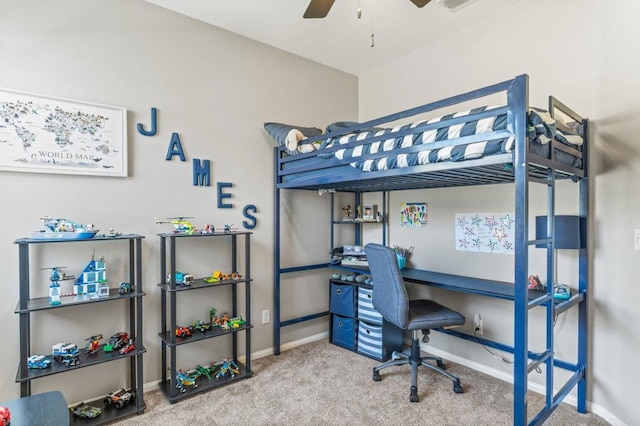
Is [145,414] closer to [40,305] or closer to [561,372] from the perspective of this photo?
[40,305]

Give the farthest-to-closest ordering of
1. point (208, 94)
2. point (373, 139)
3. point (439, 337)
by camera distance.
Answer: point (439, 337) → point (208, 94) → point (373, 139)

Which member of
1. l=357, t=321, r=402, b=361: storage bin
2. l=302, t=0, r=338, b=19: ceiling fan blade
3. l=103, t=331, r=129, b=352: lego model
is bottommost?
l=357, t=321, r=402, b=361: storage bin

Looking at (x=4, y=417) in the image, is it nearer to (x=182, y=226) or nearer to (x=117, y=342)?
(x=117, y=342)

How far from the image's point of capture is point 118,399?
2.13 metres

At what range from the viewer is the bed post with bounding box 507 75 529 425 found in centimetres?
148

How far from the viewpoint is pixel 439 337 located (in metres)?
3.02

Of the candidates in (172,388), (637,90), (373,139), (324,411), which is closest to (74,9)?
(373,139)

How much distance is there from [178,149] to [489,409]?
2.79 meters

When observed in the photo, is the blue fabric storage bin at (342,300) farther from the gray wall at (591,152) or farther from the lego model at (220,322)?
the lego model at (220,322)

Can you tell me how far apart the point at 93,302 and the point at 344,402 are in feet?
5.56

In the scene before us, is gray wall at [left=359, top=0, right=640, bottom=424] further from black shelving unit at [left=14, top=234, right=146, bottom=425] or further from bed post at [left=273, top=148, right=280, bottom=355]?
black shelving unit at [left=14, top=234, right=146, bottom=425]

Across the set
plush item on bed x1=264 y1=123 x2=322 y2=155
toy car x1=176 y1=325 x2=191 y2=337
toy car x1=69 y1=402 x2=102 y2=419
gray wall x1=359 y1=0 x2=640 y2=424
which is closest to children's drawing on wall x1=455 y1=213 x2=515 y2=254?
gray wall x1=359 y1=0 x2=640 y2=424

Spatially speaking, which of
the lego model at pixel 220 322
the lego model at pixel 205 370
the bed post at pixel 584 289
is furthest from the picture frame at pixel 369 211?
the lego model at pixel 205 370

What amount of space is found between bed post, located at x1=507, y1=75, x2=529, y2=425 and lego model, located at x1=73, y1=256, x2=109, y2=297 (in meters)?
2.29
